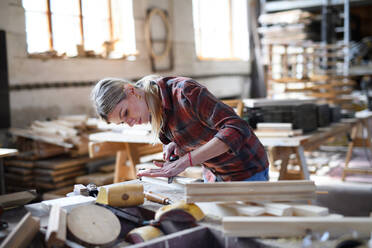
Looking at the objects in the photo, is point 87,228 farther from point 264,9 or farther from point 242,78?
point 264,9

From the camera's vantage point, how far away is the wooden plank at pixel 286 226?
1.47 metres

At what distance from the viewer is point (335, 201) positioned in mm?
5035

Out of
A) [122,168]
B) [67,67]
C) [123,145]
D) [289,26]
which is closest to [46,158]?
[122,168]

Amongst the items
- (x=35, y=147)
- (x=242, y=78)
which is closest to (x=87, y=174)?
(x=35, y=147)

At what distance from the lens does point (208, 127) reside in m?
2.22

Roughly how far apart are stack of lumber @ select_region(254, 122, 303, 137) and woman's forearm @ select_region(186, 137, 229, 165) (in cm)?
214

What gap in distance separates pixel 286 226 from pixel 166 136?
110 centimetres

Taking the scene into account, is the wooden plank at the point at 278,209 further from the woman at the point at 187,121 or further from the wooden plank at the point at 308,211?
the woman at the point at 187,121

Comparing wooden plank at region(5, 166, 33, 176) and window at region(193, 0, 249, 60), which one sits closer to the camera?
wooden plank at region(5, 166, 33, 176)

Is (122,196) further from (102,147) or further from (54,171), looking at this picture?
(54,171)

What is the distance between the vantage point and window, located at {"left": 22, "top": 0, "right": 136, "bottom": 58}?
606 centimetres

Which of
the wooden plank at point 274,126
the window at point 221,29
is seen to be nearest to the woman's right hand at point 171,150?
the wooden plank at point 274,126

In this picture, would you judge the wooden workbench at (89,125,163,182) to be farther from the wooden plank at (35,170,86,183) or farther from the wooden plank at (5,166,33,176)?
the wooden plank at (5,166,33,176)

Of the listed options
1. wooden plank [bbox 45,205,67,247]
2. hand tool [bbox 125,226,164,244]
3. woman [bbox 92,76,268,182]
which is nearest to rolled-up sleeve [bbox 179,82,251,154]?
woman [bbox 92,76,268,182]
